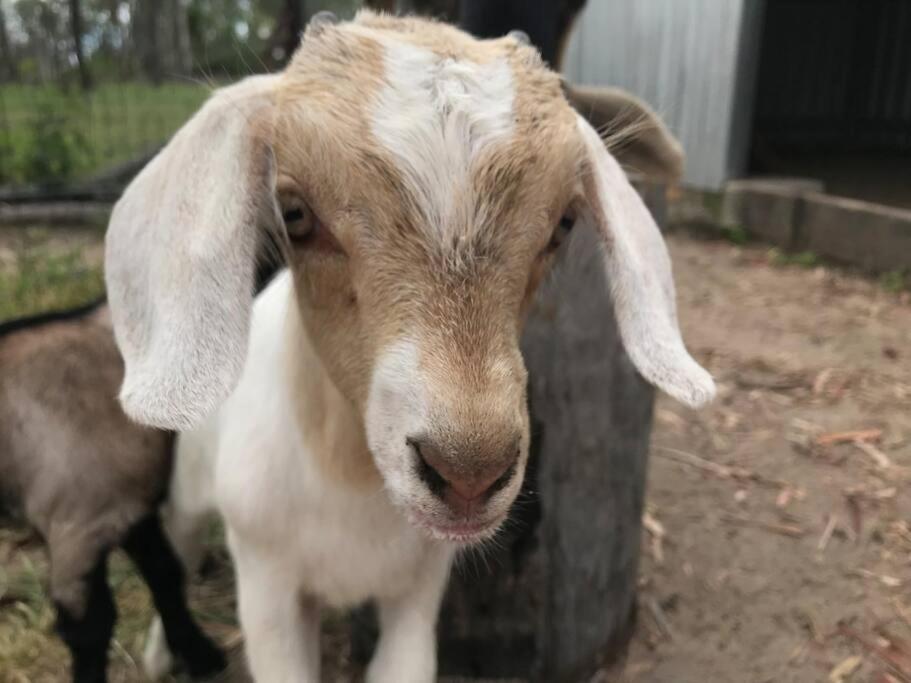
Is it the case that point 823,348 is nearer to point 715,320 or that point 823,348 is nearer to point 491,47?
point 715,320

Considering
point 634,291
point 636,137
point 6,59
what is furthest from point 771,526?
point 6,59

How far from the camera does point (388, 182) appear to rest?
3.71ft

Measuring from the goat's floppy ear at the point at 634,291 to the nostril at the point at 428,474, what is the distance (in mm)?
427

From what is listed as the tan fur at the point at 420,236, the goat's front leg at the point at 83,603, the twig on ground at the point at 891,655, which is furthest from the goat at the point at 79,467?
the twig on ground at the point at 891,655

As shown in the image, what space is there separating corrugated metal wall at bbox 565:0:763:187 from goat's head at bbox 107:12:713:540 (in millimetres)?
5482

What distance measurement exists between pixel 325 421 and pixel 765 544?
73.5 inches

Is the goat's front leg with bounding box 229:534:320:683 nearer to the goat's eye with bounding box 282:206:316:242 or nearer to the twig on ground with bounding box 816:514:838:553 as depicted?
the goat's eye with bounding box 282:206:316:242

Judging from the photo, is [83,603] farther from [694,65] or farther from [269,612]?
[694,65]

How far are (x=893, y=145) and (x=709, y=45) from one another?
5258mm

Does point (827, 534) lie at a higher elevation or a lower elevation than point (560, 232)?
lower

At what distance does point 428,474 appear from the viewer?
1.09 m

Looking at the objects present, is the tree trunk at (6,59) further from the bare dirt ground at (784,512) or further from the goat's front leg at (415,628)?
the goat's front leg at (415,628)

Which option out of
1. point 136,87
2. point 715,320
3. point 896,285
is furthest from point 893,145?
point 136,87

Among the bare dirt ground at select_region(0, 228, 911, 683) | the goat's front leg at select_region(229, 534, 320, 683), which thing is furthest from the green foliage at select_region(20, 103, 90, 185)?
the goat's front leg at select_region(229, 534, 320, 683)
